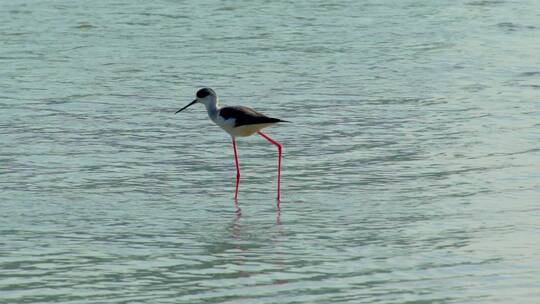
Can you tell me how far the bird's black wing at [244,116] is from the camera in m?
9.65

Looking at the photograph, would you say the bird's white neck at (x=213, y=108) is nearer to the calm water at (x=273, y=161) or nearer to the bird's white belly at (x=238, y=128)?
the bird's white belly at (x=238, y=128)

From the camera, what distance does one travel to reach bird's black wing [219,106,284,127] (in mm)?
9648

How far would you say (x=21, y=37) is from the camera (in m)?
16.6

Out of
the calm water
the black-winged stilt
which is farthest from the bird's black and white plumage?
the calm water

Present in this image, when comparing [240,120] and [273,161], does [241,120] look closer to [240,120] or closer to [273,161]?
[240,120]

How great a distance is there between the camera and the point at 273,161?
10.3 m

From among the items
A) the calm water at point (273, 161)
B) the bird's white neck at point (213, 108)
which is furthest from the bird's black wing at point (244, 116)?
the calm water at point (273, 161)

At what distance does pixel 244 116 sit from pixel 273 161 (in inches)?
25.2

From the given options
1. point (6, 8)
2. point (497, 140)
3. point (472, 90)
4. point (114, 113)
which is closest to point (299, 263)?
point (497, 140)

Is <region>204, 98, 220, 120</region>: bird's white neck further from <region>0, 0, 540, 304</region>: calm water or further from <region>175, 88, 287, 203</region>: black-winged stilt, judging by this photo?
<region>0, 0, 540, 304</region>: calm water

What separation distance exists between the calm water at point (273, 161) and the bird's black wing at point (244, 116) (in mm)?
396

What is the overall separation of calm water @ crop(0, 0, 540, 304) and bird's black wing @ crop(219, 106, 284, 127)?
1.30 feet

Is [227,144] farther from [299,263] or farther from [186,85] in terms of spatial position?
[299,263]

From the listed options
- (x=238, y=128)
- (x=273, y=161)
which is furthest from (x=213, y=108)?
(x=273, y=161)
